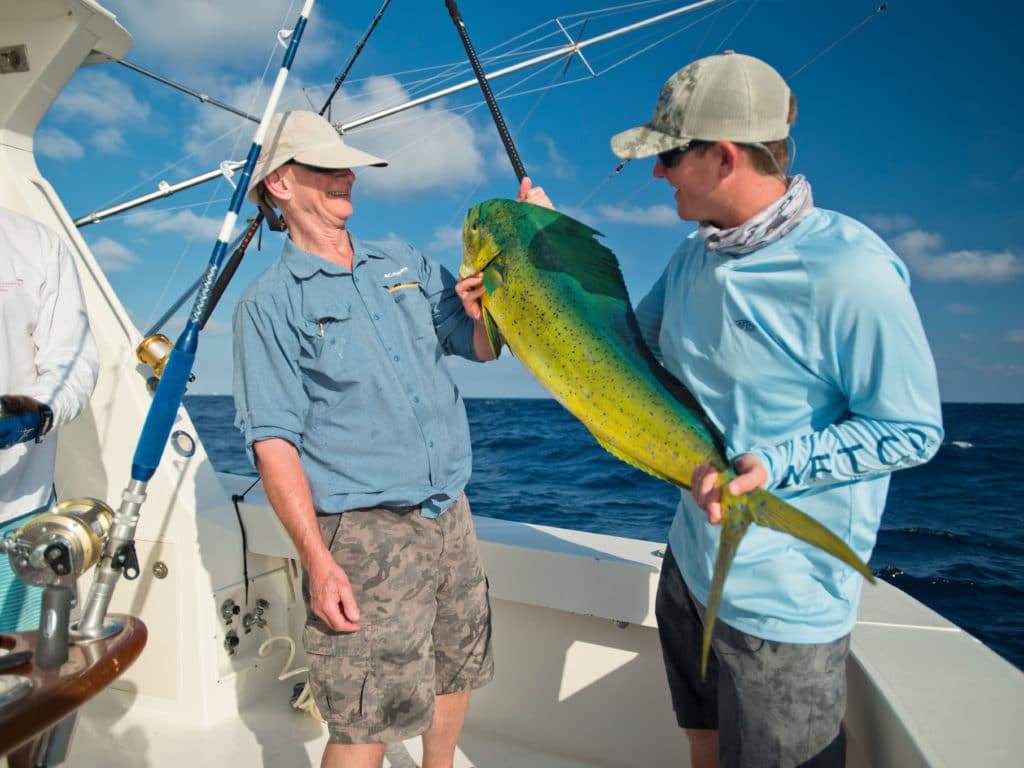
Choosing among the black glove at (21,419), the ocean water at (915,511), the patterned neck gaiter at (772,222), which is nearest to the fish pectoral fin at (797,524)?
the patterned neck gaiter at (772,222)

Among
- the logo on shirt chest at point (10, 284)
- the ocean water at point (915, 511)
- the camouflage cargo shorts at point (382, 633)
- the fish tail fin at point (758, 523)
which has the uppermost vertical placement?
the logo on shirt chest at point (10, 284)

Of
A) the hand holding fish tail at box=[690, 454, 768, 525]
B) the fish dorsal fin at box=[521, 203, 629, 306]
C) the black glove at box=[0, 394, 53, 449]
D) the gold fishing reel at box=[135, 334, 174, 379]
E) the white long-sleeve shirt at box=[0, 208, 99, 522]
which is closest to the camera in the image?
the hand holding fish tail at box=[690, 454, 768, 525]

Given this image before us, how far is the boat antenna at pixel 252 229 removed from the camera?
214 centimetres

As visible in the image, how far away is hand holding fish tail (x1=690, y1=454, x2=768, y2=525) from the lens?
1.29m

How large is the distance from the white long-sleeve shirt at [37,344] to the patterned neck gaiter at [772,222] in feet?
6.15

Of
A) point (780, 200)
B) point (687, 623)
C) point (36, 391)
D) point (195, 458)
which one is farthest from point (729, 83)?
point (195, 458)

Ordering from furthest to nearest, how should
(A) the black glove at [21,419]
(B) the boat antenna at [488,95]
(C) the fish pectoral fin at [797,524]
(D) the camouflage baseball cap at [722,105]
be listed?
(B) the boat antenna at [488,95], (A) the black glove at [21,419], (D) the camouflage baseball cap at [722,105], (C) the fish pectoral fin at [797,524]

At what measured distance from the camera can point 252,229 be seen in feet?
10.1

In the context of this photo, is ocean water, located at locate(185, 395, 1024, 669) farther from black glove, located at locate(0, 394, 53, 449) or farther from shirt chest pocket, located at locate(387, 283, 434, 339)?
black glove, located at locate(0, 394, 53, 449)

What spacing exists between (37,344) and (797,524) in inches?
88.1

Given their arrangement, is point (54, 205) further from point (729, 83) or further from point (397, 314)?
point (729, 83)

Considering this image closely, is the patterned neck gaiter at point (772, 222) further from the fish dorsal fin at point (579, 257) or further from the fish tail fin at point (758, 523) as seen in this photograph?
the fish tail fin at point (758, 523)

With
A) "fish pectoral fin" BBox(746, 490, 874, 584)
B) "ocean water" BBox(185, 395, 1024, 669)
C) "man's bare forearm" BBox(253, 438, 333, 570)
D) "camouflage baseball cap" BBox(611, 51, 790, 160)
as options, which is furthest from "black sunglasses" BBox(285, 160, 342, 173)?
"ocean water" BBox(185, 395, 1024, 669)

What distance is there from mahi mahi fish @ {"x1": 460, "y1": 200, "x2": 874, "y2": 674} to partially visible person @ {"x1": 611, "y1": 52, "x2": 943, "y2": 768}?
7cm
